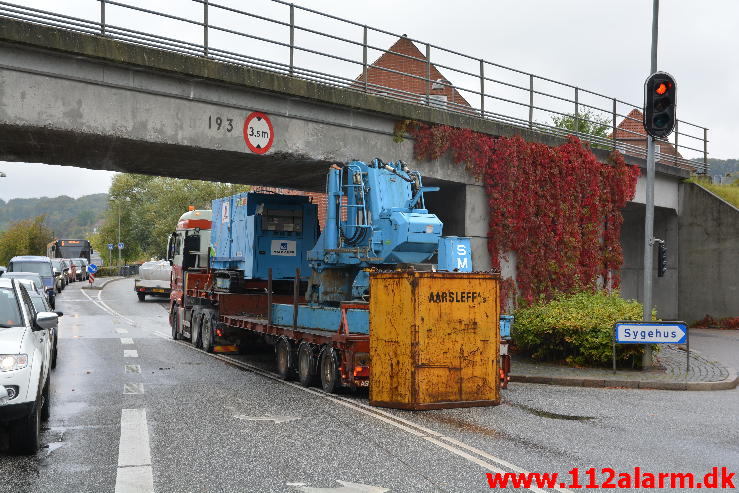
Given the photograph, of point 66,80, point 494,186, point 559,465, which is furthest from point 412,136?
point 559,465

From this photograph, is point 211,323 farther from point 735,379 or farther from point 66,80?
point 735,379

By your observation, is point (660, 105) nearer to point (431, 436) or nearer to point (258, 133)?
point (258, 133)

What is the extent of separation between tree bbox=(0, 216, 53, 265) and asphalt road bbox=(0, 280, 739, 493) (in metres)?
80.0

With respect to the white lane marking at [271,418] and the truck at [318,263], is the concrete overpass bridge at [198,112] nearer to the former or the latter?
the truck at [318,263]

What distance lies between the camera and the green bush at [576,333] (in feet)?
50.2

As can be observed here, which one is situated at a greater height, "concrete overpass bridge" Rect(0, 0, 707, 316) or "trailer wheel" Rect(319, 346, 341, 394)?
"concrete overpass bridge" Rect(0, 0, 707, 316)

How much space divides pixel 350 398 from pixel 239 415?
2.08 meters

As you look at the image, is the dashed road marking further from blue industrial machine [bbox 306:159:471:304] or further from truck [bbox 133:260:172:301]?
blue industrial machine [bbox 306:159:471:304]

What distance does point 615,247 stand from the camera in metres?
21.6

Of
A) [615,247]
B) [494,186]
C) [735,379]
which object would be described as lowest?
[735,379]

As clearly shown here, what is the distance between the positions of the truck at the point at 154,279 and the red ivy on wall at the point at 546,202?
23.5 m

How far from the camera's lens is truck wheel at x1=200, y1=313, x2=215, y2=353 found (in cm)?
1831

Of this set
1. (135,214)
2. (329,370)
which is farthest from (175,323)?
(135,214)

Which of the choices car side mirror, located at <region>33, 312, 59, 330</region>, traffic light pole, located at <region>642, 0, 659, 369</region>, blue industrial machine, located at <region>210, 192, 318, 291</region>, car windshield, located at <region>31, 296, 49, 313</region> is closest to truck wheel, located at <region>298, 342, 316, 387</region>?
blue industrial machine, located at <region>210, 192, 318, 291</region>
